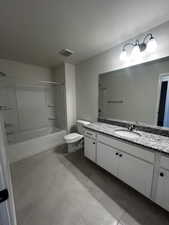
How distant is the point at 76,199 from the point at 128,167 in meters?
0.83

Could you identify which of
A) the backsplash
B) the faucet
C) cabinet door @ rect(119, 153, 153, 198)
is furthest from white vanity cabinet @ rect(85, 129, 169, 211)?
the backsplash

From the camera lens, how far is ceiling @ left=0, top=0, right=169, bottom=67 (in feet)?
3.63

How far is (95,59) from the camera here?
2.39m

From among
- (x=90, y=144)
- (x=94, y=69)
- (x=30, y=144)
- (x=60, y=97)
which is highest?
(x=94, y=69)

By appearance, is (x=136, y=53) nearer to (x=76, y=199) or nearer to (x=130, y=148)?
(x=130, y=148)

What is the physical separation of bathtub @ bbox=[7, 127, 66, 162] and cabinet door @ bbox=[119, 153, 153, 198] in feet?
6.14

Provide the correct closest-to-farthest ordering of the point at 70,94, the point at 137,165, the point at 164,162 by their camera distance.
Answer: the point at 164,162, the point at 137,165, the point at 70,94

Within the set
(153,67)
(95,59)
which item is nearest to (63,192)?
(153,67)

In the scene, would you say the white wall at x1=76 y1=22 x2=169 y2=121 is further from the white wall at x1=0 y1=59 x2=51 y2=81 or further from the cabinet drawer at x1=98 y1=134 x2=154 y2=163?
the white wall at x1=0 y1=59 x2=51 y2=81

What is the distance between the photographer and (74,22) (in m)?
1.36

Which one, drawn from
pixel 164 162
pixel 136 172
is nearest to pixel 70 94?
pixel 136 172

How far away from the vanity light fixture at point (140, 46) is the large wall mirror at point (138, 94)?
0.65ft

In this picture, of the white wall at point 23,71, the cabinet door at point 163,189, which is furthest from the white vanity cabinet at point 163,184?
the white wall at point 23,71

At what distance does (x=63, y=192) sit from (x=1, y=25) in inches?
95.9
